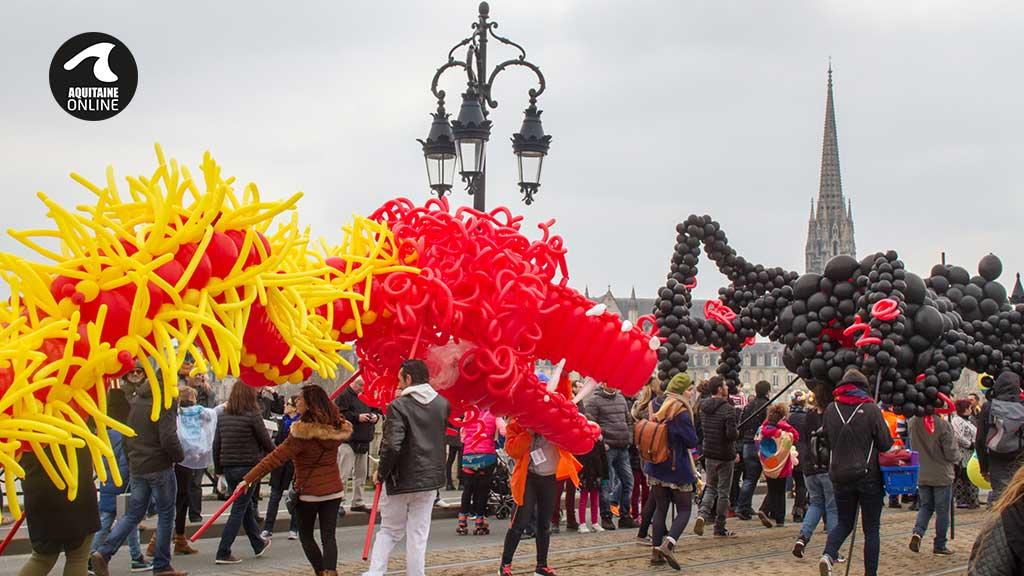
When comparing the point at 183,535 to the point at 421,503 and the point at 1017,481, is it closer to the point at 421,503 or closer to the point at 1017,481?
the point at 421,503

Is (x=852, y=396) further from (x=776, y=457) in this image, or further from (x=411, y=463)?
(x=776, y=457)

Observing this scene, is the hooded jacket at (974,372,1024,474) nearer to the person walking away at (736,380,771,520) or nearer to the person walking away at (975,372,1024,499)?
the person walking away at (975,372,1024,499)

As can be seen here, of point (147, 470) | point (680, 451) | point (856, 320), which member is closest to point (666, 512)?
point (680, 451)

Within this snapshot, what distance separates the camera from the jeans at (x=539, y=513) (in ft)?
33.8

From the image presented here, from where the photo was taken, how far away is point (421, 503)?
28.6 feet

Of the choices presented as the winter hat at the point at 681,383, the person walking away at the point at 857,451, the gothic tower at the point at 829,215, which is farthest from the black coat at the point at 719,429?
the gothic tower at the point at 829,215

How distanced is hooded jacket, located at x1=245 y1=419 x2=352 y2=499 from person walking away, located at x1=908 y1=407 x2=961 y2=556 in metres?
6.29

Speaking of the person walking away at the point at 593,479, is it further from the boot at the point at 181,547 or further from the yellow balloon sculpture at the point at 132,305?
the yellow balloon sculpture at the point at 132,305

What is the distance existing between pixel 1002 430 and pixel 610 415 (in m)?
4.56

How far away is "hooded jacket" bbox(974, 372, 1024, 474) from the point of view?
12.0 m

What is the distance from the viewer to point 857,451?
10.2 m

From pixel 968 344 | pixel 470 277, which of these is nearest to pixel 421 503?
pixel 470 277

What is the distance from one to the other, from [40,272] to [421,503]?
4019 millimetres

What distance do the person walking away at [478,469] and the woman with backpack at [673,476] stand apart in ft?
9.40
